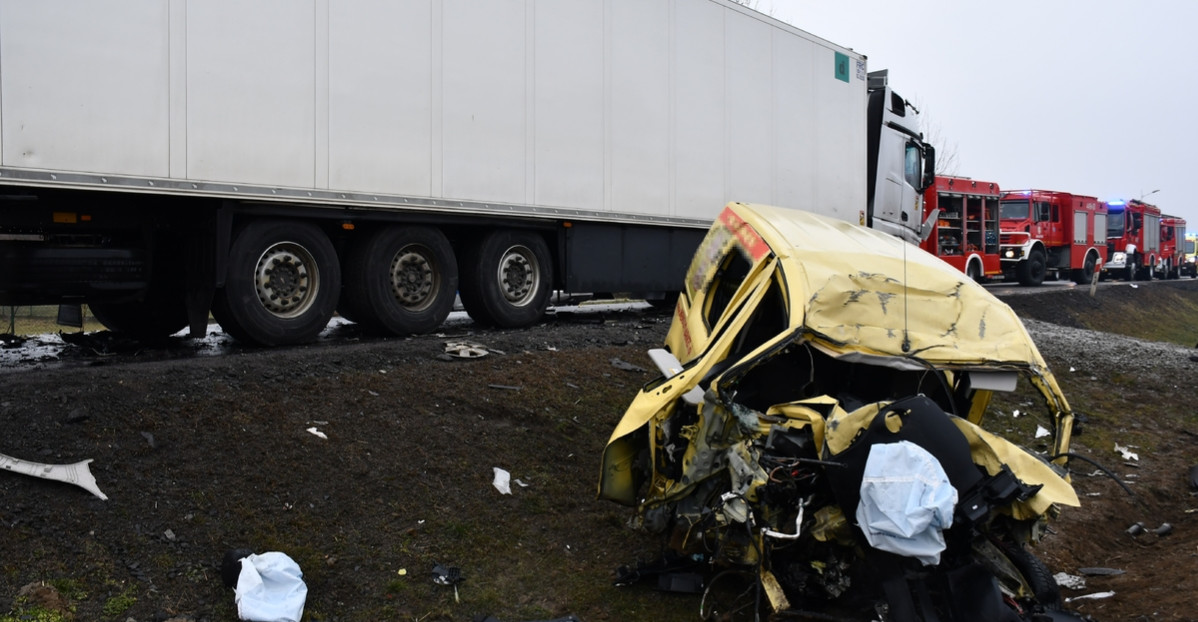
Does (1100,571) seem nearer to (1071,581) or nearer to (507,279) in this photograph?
(1071,581)

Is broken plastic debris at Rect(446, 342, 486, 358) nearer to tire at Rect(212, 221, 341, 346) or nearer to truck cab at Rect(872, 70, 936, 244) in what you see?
tire at Rect(212, 221, 341, 346)

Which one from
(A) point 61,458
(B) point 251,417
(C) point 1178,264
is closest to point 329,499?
(B) point 251,417

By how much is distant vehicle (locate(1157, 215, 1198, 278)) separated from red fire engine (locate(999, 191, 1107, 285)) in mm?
11421

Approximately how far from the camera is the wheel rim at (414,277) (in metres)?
9.00

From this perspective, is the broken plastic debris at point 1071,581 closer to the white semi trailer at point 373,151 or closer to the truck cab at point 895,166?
the white semi trailer at point 373,151

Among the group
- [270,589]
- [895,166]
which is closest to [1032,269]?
[895,166]

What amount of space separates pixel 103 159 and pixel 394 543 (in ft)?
12.1

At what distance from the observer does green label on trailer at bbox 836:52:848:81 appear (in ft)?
45.2

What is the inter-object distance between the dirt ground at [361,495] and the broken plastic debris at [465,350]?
0.14m

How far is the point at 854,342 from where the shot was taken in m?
4.35

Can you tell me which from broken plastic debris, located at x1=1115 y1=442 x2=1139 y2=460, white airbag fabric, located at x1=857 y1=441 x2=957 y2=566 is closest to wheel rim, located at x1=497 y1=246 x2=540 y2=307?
broken plastic debris, located at x1=1115 y1=442 x2=1139 y2=460

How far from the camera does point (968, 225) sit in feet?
81.5

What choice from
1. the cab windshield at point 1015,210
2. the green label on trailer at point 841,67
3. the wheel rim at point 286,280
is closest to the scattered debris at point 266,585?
the wheel rim at point 286,280

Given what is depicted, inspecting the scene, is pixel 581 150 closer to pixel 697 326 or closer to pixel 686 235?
pixel 686 235
